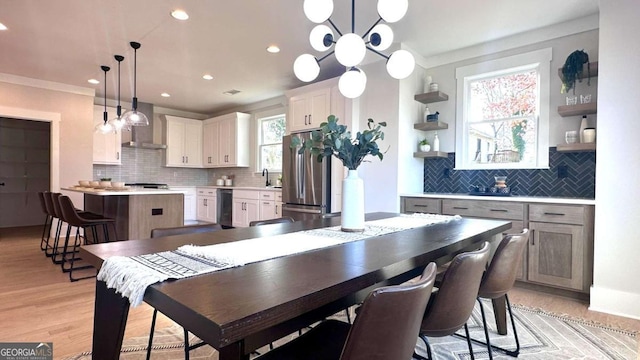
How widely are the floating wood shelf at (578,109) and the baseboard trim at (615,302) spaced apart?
1.55 m

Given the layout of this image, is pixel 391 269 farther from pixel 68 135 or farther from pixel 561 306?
pixel 68 135

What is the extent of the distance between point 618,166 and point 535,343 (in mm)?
1572

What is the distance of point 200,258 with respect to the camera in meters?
1.22

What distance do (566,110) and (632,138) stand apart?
70 centimetres

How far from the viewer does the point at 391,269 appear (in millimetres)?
1178

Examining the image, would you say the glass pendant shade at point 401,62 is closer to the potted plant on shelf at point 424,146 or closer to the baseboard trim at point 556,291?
the potted plant on shelf at point 424,146

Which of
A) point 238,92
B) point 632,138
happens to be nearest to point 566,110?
point 632,138

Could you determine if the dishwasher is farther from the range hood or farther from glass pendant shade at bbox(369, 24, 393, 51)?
glass pendant shade at bbox(369, 24, 393, 51)

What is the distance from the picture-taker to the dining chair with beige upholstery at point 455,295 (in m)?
1.26

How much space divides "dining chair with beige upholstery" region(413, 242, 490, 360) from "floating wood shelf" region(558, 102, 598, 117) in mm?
2560

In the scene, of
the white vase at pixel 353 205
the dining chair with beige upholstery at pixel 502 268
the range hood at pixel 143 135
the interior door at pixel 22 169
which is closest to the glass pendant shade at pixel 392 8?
the white vase at pixel 353 205

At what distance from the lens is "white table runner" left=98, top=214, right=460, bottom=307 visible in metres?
0.98

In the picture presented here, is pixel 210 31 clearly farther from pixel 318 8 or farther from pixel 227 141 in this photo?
pixel 227 141

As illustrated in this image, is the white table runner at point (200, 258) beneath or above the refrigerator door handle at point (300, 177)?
beneath
